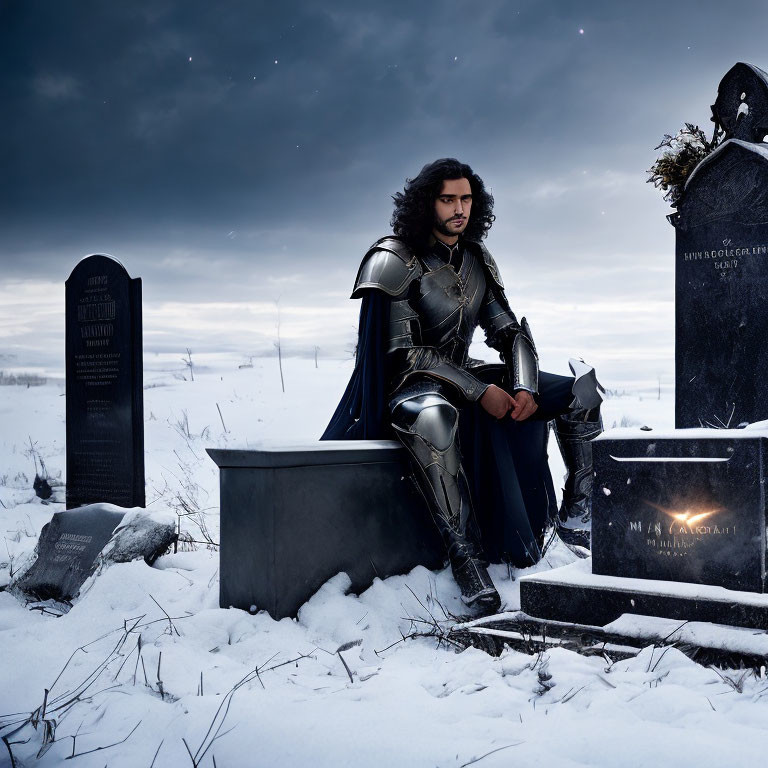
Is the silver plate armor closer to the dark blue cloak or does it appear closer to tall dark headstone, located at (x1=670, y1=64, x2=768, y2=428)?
the dark blue cloak

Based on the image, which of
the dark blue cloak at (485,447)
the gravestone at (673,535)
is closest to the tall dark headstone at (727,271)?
the dark blue cloak at (485,447)

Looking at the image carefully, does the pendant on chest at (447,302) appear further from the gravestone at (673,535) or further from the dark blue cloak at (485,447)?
the gravestone at (673,535)

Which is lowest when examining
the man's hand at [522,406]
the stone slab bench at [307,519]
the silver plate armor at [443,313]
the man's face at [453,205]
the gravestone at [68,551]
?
the gravestone at [68,551]

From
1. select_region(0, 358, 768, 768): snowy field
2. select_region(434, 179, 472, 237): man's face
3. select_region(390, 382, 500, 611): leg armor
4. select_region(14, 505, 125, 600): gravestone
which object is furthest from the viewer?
select_region(14, 505, 125, 600): gravestone

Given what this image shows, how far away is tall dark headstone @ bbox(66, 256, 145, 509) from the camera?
518cm

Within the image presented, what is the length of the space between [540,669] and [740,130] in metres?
4.86

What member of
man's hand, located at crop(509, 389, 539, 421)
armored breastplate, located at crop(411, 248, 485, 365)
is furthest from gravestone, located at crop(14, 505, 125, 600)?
man's hand, located at crop(509, 389, 539, 421)

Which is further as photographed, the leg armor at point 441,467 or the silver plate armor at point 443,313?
the silver plate armor at point 443,313

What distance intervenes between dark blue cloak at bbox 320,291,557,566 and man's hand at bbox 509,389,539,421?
11 centimetres

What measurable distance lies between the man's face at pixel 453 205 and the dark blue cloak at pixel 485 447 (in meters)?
0.53

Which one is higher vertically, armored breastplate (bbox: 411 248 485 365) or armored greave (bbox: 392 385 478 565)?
armored breastplate (bbox: 411 248 485 365)

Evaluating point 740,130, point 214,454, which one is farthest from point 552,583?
point 740,130

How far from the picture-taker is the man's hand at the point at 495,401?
3.98 m

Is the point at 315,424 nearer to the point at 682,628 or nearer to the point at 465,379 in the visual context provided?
the point at 465,379
